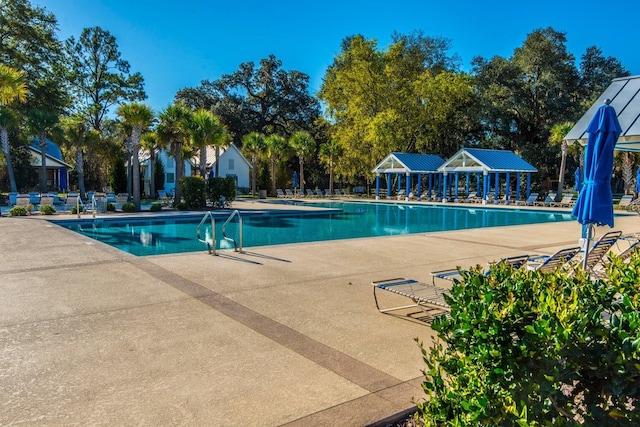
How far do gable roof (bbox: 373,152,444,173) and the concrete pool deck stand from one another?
83.4ft

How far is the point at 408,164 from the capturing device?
3400 cm

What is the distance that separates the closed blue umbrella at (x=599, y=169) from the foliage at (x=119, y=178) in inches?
1236

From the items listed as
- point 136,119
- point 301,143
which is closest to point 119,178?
point 136,119

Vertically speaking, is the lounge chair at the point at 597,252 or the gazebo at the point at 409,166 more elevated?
the gazebo at the point at 409,166

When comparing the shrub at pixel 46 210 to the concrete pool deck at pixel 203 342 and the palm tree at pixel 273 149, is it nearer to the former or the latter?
the concrete pool deck at pixel 203 342

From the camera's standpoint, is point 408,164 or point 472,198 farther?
point 408,164

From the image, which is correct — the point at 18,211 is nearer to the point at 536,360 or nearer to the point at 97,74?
the point at 536,360

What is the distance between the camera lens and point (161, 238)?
14422 millimetres

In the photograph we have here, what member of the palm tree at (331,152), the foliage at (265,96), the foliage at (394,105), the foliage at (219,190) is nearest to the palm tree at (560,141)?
the foliage at (394,105)

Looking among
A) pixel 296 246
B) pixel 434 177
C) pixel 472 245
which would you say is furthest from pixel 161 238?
pixel 434 177

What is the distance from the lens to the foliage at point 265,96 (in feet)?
167

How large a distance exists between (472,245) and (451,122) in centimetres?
3055

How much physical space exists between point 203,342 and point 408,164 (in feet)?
101

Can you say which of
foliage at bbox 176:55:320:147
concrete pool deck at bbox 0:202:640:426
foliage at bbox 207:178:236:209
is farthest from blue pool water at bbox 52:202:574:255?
foliage at bbox 176:55:320:147
